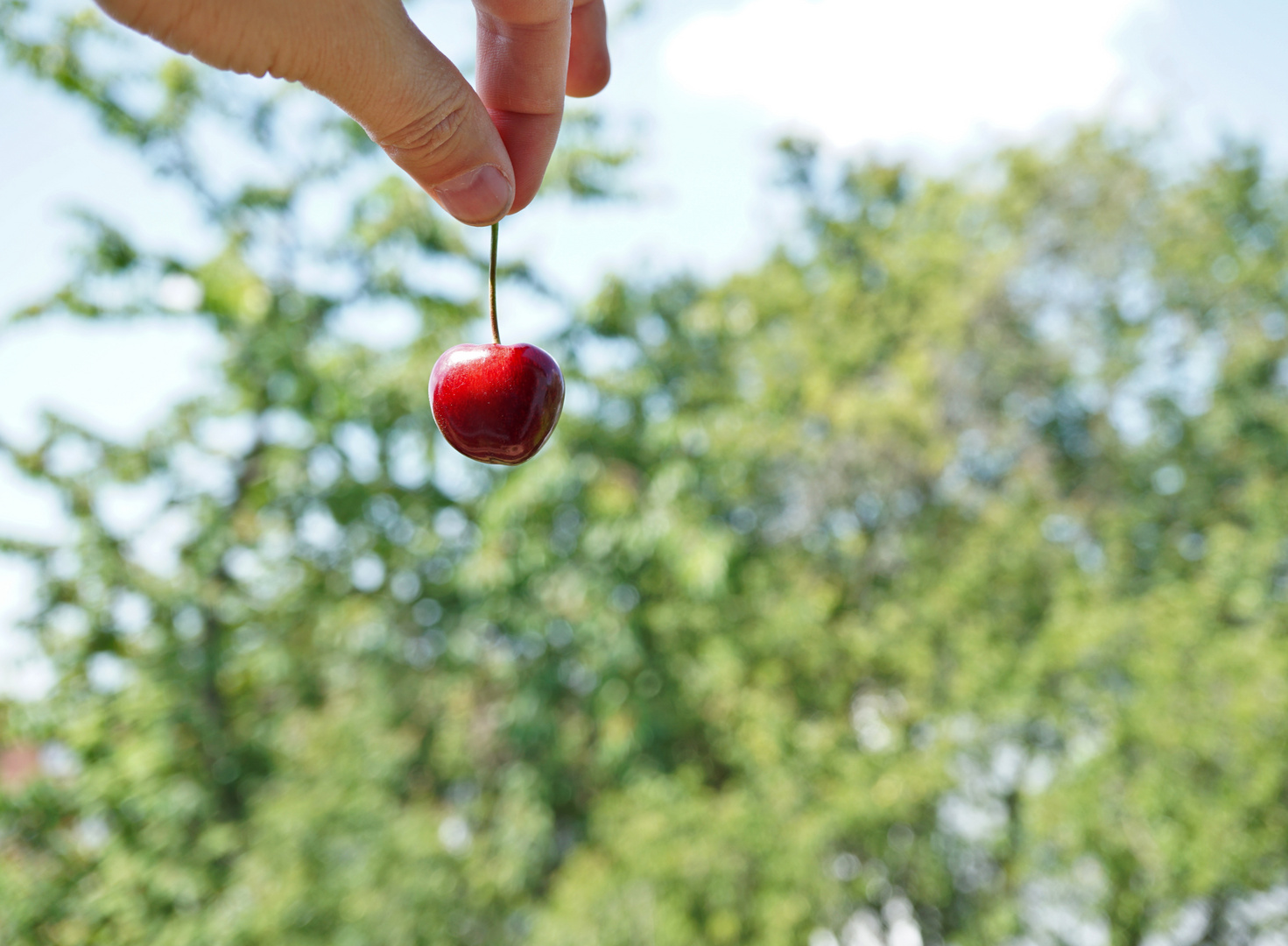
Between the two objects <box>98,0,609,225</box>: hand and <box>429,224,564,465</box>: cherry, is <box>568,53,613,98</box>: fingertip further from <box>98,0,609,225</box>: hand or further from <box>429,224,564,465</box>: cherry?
<box>429,224,564,465</box>: cherry

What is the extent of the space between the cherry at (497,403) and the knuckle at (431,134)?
34cm

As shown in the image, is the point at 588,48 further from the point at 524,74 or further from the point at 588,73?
the point at 524,74

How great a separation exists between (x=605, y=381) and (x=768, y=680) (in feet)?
11.3

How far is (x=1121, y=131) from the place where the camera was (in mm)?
15625

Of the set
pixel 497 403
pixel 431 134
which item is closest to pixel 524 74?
pixel 431 134

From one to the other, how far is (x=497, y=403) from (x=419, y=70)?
0.43 m

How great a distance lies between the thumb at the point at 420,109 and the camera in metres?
0.80

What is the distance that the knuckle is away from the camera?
85 cm

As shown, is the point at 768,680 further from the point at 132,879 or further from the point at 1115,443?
the point at 1115,443

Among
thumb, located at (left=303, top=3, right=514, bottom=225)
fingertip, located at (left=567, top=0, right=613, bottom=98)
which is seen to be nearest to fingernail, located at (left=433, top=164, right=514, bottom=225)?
thumb, located at (left=303, top=3, right=514, bottom=225)

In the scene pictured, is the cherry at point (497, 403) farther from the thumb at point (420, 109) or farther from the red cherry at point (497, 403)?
the thumb at point (420, 109)

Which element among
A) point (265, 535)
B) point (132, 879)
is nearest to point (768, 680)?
point (265, 535)

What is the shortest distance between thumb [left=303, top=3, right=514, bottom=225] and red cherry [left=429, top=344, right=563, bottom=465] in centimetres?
28

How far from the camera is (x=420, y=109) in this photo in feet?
2.76
